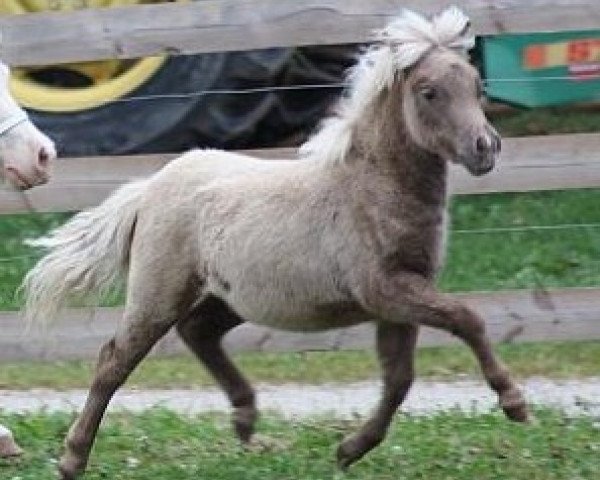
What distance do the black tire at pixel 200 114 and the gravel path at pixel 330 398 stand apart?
2588 mm

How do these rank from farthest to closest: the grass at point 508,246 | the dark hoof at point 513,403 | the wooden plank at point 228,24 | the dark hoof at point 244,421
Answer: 1. the grass at point 508,246
2. the wooden plank at point 228,24
3. the dark hoof at point 244,421
4. the dark hoof at point 513,403

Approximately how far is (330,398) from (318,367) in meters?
0.55

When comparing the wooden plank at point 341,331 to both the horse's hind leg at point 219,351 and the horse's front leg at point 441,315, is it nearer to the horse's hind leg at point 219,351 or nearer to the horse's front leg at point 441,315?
the horse's hind leg at point 219,351

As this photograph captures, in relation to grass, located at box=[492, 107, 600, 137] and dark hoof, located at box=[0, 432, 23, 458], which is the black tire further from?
dark hoof, located at box=[0, 432, 23, 458]

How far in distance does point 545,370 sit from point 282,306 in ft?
8.27

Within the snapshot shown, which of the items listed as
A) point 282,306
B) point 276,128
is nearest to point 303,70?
point 276,128

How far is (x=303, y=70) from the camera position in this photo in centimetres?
1061

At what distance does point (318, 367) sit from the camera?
8188mm

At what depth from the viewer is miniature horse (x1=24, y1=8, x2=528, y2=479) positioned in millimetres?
5480

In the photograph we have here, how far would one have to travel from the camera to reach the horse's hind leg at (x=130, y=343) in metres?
5.97

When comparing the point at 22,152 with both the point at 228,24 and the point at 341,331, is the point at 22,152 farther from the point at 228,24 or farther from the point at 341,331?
the point at 341,331

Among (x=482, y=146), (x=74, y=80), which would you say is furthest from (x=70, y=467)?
(x=74, y=80)

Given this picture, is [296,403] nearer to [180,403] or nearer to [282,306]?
[180,403]

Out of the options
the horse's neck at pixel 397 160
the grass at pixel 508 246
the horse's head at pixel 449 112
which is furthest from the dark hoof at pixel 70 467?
the grass at pixel 508 246
